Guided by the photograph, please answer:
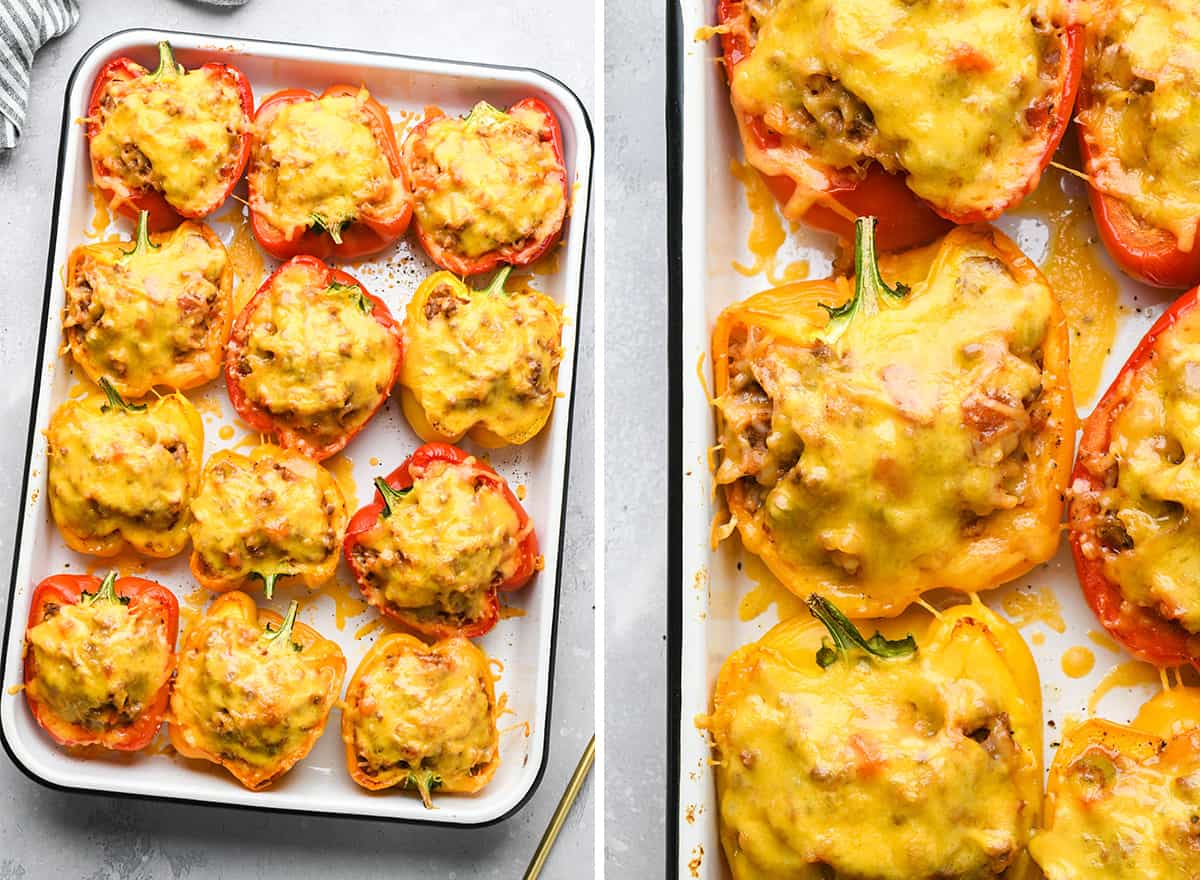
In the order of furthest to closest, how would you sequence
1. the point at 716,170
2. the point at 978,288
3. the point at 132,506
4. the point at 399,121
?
the point at 399,121, the point at 132,506, the point at 716,170, the point at 978,288

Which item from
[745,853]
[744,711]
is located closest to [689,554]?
[744,711]

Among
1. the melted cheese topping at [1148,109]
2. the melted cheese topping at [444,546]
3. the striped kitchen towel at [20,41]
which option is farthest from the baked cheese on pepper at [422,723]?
the melted cheese topping at [1148,109]

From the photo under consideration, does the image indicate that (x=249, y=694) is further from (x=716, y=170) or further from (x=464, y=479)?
(x=716, y=170)

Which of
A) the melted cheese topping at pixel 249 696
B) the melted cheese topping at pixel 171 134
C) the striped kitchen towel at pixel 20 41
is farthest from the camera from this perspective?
the striped kitchen towel at pixel 20 41

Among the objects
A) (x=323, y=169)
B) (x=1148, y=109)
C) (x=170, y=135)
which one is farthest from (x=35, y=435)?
(x=1148, y=109)

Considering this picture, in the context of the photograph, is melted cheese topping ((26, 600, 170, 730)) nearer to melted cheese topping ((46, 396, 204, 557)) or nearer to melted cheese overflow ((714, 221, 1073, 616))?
melted cheese topping ((46, 396, 204, 557))

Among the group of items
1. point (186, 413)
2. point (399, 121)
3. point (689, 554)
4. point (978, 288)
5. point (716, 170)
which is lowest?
point (689, 554)

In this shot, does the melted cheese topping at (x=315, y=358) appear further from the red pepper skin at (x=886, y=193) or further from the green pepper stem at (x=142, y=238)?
the red pepper skin at (x=886, y=193)
